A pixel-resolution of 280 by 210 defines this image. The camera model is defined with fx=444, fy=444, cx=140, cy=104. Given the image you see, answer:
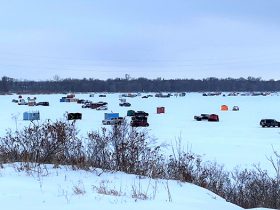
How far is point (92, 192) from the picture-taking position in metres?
6.27

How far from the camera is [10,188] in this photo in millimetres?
6262

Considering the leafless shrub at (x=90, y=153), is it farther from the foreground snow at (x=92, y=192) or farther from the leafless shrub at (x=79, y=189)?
the leafless shrub at (x=79, y=189)

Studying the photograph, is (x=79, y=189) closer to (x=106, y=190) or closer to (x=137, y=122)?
(x=106, y=190)

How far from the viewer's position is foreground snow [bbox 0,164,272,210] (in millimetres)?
5566

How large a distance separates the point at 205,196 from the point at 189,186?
2.37ft

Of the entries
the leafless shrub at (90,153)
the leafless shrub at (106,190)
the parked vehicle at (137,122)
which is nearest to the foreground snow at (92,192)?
the leafless shrub at (106,190)

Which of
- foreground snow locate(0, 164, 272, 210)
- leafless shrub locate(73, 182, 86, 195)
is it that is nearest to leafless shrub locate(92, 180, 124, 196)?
foreground snow locate(0, 164, 272, 210)

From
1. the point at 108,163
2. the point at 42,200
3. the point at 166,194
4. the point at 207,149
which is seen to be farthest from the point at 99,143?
the point at 207,149

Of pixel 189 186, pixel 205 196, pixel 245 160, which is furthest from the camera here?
pixel 245 160

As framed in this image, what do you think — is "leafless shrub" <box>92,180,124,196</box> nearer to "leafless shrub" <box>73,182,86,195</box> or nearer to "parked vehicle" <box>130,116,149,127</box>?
"leafless shrub" <box>73,182,86,195</box>

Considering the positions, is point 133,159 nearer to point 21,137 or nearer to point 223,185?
point 21,137

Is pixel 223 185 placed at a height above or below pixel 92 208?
below

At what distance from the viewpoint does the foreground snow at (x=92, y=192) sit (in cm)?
557

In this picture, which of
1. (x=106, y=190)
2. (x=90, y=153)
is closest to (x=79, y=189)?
(x=106, y=190)
